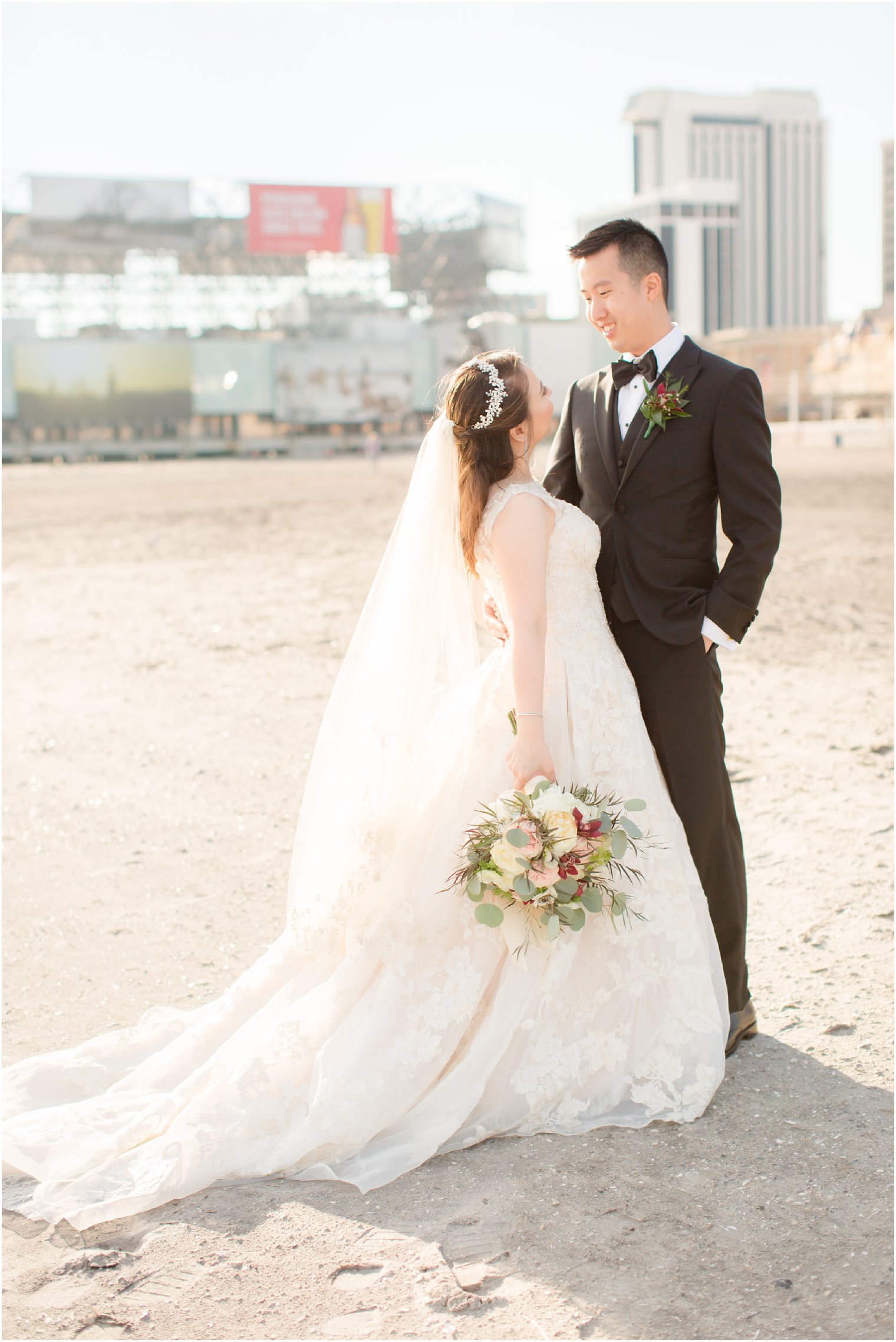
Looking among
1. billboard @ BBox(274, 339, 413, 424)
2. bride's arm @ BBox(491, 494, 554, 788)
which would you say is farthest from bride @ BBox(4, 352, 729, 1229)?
billboard @ BBox(274, 339, 413, 424)

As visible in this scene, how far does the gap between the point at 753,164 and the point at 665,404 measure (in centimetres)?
17154

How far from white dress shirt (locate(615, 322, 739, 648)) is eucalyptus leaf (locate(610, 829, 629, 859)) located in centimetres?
60

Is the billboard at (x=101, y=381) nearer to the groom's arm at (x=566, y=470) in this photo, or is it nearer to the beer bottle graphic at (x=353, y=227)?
the beer bottle graphic at (x=353, y=227)

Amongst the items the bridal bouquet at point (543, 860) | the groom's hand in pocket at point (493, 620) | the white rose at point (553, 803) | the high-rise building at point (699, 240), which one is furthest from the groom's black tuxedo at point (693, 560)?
the high-rise building at point (699, 240)

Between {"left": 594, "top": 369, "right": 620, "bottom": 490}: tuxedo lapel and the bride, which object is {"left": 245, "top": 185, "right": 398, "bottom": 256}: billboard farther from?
the bride

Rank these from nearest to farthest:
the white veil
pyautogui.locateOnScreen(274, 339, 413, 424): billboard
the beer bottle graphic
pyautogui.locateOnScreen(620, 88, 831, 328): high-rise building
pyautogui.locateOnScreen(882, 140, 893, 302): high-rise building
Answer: the white veil, pyautogui.locateOnScreen(274, 339, 413, 424): billboard, the beer bottle graphic, pyautogui.locateOnScreen(882, 140, 893, 302): high-rise building, pyautogui.locateOnScreen(620, 88, 831, 328): high-rise building

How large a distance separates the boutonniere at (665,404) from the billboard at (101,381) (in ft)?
227

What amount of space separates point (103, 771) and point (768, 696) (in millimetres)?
3800

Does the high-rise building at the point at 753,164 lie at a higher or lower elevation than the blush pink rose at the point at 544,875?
higher

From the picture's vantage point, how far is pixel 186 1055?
9.13 ft

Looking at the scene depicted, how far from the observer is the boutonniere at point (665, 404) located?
2826mm

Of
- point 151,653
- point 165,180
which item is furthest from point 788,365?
point 151,653

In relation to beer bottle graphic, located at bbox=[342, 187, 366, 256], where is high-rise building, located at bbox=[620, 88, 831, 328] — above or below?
above

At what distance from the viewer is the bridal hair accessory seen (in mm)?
2705
